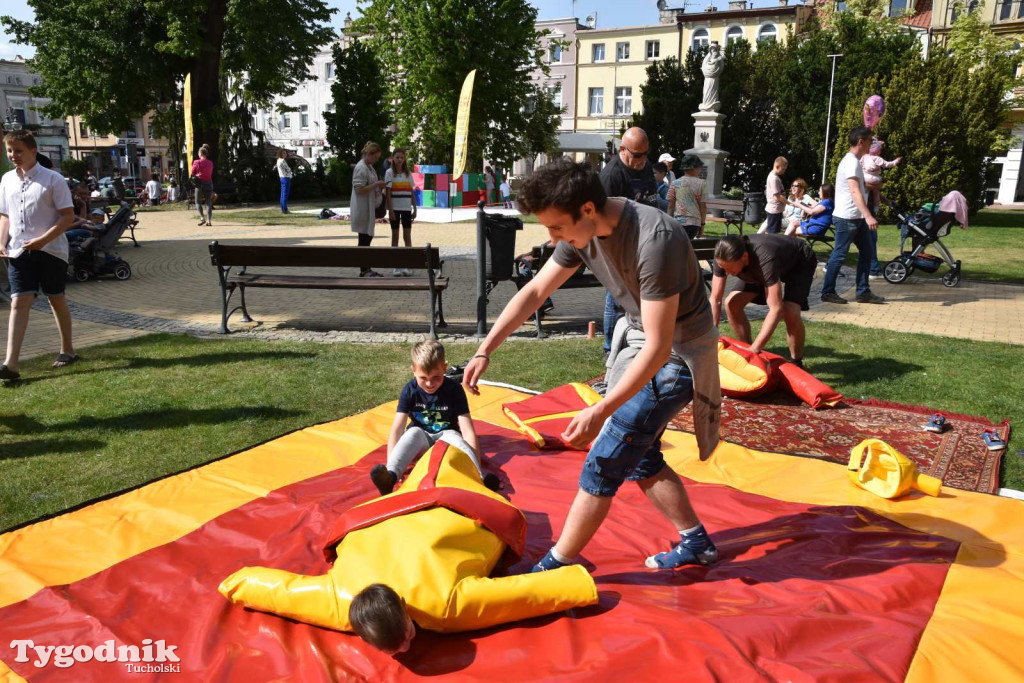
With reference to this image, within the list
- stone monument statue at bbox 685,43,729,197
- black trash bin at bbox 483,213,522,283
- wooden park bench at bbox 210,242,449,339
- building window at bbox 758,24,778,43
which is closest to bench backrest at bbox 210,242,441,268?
wooden park bench at bbox 210,242,449,339

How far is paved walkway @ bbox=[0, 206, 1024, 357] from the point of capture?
8148 mm

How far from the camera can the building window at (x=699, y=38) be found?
51.9 meters

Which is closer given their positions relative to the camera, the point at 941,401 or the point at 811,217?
the point at 941,401

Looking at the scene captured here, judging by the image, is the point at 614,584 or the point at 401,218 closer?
the point at 614,584

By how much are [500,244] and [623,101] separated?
51139 millimetres

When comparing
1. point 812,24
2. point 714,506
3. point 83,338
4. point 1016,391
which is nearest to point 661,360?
point 714,506

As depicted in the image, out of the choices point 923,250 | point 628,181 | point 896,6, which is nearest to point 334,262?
point 628,181

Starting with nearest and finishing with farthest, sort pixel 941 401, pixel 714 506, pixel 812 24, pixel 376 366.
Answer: pixel 714 506 < pixel 941 401 < pixel 376 366 < pixel 812 24

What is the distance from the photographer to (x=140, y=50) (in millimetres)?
27672

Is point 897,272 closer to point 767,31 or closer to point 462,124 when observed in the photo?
point 462,124

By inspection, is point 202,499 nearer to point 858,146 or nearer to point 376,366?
point 376,366

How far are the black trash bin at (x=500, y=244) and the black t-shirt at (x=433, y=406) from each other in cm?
409

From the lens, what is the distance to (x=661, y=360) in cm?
254

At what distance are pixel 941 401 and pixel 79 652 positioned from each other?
5.79 m
